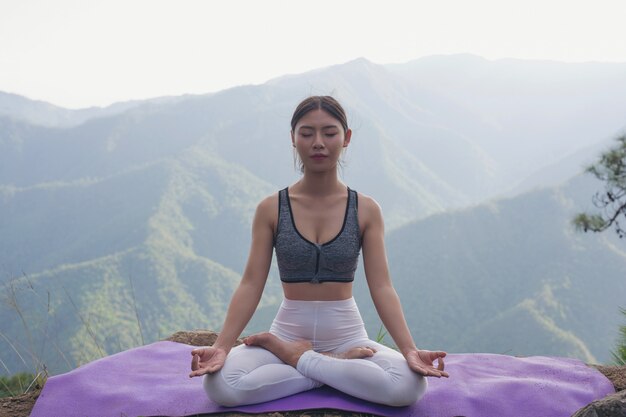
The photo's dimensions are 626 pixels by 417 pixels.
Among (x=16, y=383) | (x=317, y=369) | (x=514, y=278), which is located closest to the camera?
(x=317, y=369)

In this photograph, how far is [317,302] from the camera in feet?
9.87

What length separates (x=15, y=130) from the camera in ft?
400

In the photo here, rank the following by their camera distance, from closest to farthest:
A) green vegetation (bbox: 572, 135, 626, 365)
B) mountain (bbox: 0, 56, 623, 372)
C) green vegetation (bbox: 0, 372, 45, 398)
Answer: green vegetation (bbox: 0, 372, 45, 398) → green vegetation (bbox: 572, 135, 626, 365) → mountain (bbox: 0, 56, 623, 372)

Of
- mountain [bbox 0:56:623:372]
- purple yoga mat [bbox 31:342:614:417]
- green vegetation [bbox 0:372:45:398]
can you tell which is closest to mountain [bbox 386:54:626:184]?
mountain [bbox 0:56:623:372]

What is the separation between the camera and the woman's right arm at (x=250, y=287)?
2.85 m

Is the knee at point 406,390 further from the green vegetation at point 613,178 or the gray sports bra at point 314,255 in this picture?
the green vegetation at point 613,178

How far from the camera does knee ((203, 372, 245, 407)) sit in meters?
2.80

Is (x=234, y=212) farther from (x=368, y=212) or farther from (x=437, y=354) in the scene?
(x=437, y=354)

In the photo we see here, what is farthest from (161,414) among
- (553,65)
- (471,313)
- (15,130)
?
(553,65)

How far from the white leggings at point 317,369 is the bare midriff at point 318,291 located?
0.08ft

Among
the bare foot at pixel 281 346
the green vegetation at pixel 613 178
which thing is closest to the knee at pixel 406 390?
the bare foot at pixel 281 346

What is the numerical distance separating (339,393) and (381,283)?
0.57 meters

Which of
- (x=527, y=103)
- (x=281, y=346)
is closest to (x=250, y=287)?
(x=281, y=346)

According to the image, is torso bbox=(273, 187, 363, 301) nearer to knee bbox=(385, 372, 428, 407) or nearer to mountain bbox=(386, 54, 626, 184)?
knee bbox=(385, 372, 428, 407)
